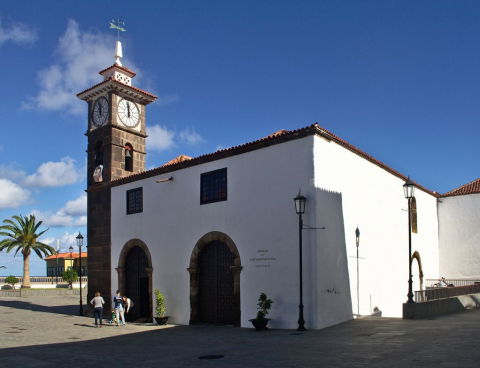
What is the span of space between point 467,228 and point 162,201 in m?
17.0

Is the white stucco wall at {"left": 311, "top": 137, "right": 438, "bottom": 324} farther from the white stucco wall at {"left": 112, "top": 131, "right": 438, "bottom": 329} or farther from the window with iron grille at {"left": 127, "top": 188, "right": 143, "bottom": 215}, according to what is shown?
the window with iron grille at {"left": 127, "top": 188, "right": 143, "bottom": 215}

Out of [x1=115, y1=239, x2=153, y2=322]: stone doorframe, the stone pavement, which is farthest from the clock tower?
the stone pavement

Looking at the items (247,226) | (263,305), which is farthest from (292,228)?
(263,305)

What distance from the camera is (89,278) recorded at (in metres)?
23.6

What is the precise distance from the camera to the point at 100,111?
2400cm

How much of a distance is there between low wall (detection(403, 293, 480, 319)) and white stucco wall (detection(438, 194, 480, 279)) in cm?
660

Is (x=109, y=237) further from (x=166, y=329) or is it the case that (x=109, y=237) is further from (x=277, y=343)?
(x=277, y=343)

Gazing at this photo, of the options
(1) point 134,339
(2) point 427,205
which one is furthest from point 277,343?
(2) point 427,205

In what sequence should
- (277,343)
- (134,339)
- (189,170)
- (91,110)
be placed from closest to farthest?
(277,343) → (134,339) → (189,170) → (91,110)

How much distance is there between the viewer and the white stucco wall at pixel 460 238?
25.7 m

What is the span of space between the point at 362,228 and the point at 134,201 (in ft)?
34.0

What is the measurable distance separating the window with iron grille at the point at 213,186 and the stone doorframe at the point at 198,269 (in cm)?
131

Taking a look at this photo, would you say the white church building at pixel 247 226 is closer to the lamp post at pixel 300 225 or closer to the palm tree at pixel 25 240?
the lamp post at pixel 300 225

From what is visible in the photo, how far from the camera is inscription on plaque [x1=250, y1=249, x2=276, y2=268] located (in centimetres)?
1548
